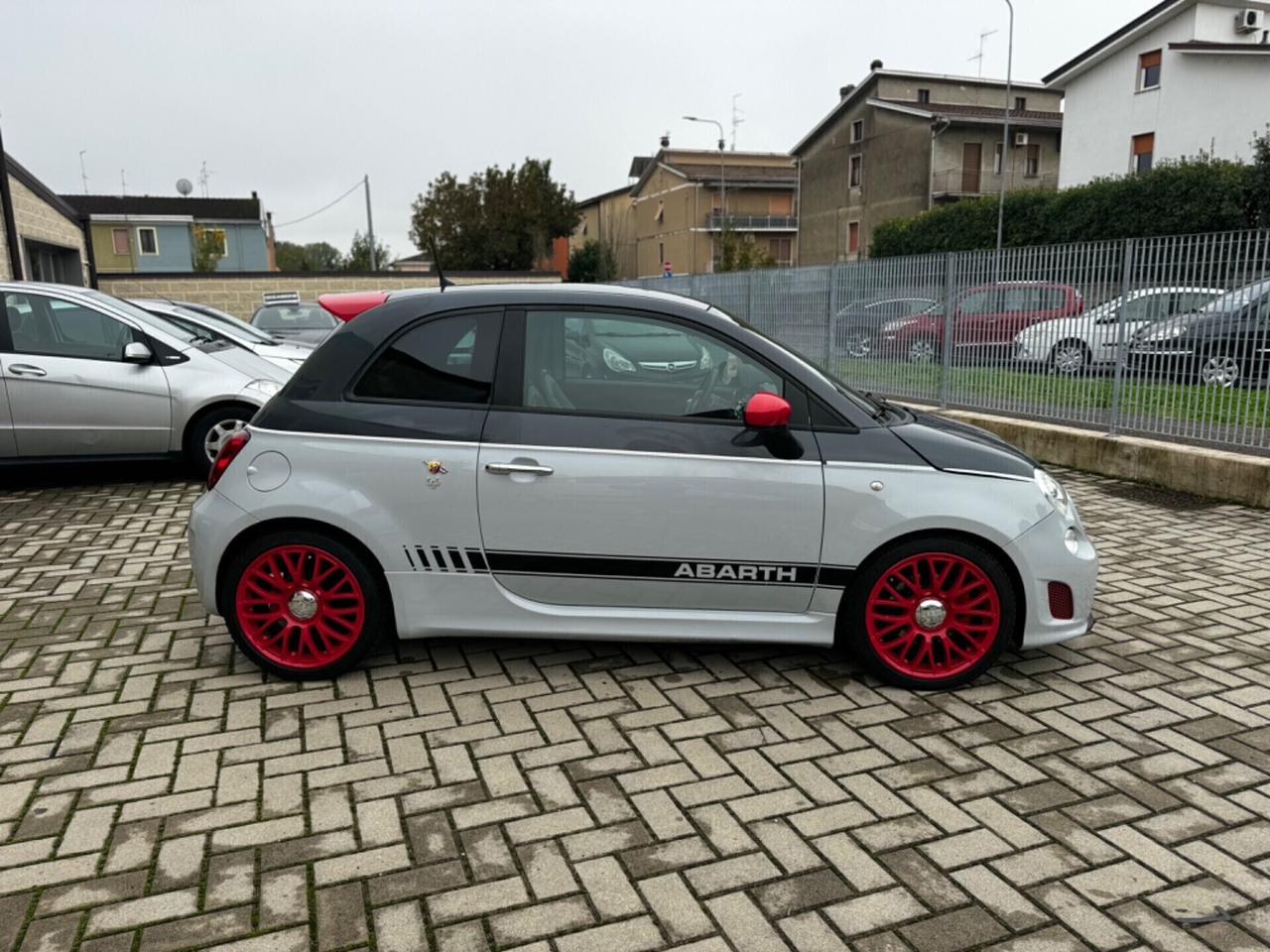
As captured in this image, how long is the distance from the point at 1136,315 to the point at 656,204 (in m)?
61.2

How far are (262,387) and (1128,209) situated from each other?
2747 centimetres

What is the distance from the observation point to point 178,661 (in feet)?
13.8

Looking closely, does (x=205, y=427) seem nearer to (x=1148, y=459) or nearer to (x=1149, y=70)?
(x=1148, y=459)

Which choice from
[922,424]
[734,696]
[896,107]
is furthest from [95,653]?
[896,107]

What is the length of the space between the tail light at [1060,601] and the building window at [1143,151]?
3791 cm

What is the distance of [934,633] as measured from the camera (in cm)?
385

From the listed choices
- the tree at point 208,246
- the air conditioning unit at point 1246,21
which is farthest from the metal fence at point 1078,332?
the tree at point 208,246

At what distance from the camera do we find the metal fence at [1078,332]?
713 cm

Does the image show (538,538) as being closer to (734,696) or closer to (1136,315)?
(734,696)

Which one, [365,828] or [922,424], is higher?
[922,424]

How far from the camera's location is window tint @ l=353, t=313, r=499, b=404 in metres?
3.86

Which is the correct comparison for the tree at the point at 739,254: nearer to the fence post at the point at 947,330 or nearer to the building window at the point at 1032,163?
the building window at the point at 1032,163

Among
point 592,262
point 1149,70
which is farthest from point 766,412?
point 592,262

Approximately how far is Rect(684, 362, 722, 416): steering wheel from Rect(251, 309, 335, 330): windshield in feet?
47.2
